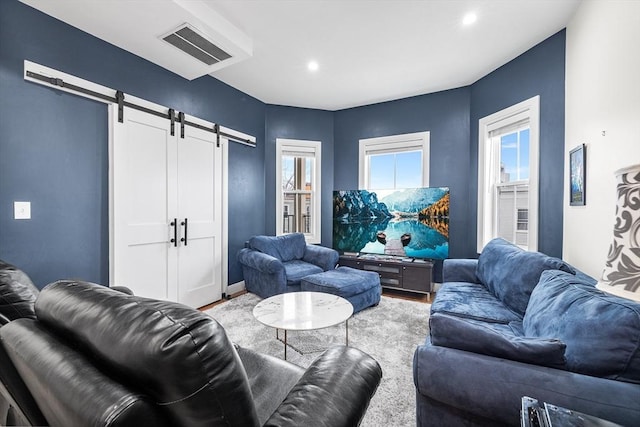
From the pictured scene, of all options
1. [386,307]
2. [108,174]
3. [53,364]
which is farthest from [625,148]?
[108,174]

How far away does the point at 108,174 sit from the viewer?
8.47 ft

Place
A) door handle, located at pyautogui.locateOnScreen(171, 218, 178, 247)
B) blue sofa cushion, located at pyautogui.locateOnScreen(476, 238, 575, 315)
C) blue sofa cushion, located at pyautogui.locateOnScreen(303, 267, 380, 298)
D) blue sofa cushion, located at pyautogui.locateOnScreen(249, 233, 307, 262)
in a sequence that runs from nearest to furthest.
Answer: blue sofa cushion, located at pyautogui.locateOnScreen(476, 238, 575, 315), blue sofa cushion, located at pyautogui.locateOnScreen(303, 267, 380, 298), door handle, located at pyautogui.locateOnScreen(171, 218, 178, 247), blue sofa cushion, located at pyautogui.locateOnScreen(249, 233, 307, 262)

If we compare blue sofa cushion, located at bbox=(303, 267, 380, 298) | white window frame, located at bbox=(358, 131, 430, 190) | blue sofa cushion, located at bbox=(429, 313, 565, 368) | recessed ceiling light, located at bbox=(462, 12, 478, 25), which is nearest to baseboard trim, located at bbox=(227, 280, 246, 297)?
blue sofa cushion, located at bbox=(303, 267, 380, 298)

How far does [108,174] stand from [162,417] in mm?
2677

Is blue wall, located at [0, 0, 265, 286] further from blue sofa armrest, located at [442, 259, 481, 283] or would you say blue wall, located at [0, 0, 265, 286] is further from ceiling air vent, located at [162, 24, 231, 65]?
blue sofa armrest, located at [442, 259, 481, 283]

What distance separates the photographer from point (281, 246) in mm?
3969

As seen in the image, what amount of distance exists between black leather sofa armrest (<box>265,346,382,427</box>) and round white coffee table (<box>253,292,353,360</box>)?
0.86m

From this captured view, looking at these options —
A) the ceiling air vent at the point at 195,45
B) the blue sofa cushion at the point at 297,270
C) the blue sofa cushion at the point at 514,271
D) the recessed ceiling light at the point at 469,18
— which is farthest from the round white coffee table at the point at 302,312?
the recessed ceiling light at the point at 469,18

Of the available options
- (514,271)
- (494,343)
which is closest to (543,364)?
(494,343)

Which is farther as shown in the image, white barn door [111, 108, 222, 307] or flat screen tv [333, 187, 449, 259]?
flat screen tv [333, 187, 449, 259]

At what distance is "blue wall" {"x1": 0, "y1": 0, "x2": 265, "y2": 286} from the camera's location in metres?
2.03

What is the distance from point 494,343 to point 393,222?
9.75ft

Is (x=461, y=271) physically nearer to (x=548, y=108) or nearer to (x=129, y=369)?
(x=548, y=108)

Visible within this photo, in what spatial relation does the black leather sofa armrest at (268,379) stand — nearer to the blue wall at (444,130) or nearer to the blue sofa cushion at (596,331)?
the blue sofa cushion at (596,331)
